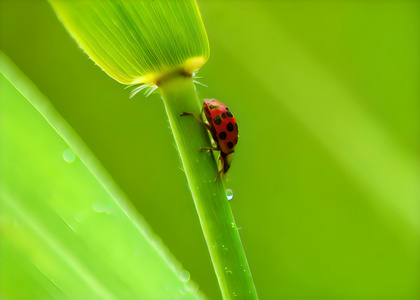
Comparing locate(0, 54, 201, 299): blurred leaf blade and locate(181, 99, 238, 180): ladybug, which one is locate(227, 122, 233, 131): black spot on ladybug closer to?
locate(181, 99, 238, 180): ladybug

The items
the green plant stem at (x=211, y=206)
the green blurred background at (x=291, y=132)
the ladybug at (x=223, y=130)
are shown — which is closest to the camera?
the green plant stem at (x=211, y=206)

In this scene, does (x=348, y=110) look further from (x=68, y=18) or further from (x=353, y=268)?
(x=68, y=18)

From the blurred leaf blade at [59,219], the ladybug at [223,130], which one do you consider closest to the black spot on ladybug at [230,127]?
the ladybug at [223,130]

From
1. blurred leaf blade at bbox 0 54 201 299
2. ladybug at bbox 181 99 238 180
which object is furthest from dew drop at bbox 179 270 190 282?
ladybug at bbox 181 99 238 180

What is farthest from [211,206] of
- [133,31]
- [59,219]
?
[59,219]

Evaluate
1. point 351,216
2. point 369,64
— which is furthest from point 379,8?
point 351,216

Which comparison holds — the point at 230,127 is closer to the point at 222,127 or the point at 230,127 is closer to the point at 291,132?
the point at 222,127

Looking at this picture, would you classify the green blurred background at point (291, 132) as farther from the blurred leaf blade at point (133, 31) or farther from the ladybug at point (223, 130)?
the blurred leaf blade at point (133, 31)

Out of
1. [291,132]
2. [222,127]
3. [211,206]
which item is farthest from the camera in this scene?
[291,132]
